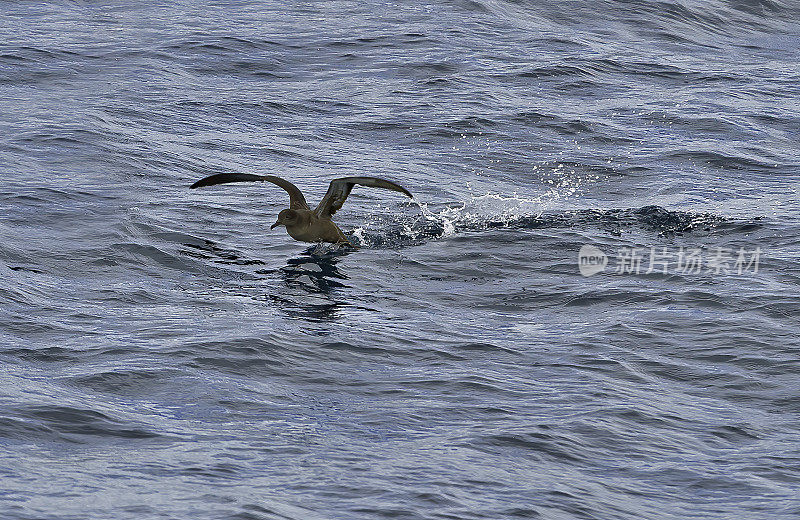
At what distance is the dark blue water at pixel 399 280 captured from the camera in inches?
305

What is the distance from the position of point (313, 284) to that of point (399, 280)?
80 cm

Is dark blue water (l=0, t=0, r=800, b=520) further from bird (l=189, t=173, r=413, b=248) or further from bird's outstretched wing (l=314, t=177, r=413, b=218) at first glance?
bird's outstretched wing (l=314, t=177, r=413, b=218)

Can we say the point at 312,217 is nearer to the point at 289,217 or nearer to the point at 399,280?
the point at 289,217

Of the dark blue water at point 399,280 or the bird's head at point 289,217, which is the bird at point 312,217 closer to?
the bird's head at point 289,217

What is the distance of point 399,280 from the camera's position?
11977 millimetres

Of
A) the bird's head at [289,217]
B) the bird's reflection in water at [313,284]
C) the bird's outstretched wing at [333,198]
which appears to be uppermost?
the bird's outstretched wing at [333,198]

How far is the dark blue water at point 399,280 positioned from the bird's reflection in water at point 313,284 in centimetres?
5

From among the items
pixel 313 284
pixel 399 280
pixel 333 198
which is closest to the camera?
pixel 313 284

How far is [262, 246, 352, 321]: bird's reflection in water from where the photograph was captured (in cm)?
1100

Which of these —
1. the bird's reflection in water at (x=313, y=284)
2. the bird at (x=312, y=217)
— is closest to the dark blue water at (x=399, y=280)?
the bird's reflection in water at (x=313, y=284)

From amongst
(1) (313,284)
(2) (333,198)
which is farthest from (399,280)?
(2) (333,198)

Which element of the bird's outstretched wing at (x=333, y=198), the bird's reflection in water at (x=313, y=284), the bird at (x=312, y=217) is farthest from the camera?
the bird at (x=312, y=217)

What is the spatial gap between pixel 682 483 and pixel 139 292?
5.26 m

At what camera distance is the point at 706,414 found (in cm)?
883
